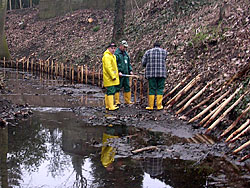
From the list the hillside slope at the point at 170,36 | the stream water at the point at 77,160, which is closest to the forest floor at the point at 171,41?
the hillside slope at the point at 170,36

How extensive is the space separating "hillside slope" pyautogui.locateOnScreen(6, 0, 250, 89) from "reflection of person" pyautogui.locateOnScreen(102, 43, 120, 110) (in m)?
2.24

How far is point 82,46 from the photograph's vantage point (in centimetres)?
2261

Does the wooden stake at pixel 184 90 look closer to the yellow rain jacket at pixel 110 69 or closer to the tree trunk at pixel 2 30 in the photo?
the yellow rain jacket at pixel 110 69

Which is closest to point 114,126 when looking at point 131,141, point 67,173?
point 131,141

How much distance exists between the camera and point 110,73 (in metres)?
10.1

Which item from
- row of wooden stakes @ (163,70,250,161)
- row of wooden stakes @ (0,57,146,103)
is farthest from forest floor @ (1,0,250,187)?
row of wooden stakes @ (0,57,146,103)

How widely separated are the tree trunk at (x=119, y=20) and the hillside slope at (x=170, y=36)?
495 millimetres

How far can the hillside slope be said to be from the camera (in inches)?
415

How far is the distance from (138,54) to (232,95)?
7.82 metres

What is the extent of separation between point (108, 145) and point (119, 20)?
485 inches

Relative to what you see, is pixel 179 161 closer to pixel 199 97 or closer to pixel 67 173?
pixel 67 173

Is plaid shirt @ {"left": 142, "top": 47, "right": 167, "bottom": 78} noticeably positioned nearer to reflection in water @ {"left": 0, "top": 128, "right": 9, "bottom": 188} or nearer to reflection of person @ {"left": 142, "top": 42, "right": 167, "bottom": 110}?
reflection of person @ {"left": 142, "top": 42, "right": 167, "bottom": 110}

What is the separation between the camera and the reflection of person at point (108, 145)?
5789 mm

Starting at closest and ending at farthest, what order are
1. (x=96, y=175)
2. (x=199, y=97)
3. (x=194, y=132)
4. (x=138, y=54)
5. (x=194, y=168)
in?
(x=96, y=175), (x=194, y=168), (x=194, y=132), (x=199, y=97), (x=138, y=54)
